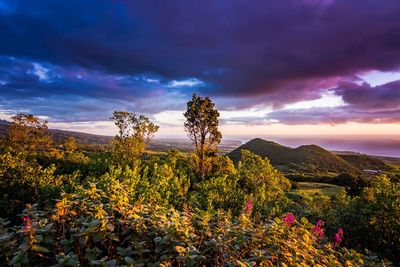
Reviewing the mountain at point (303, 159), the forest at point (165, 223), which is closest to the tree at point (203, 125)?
the forest at point (165, 223)

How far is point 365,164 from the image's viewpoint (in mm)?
162000

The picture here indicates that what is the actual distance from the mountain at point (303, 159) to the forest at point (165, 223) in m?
114

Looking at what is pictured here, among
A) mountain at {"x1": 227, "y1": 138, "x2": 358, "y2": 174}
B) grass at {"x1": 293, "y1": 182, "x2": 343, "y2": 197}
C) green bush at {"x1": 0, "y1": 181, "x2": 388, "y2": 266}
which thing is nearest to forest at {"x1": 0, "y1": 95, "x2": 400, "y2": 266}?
green bush at {"x1": 0, "y1": 181, "x2": 388, "y2": 266}

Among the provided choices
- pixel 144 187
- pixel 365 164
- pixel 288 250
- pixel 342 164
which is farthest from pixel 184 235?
pixel 365 164

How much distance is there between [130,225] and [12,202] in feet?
24.0

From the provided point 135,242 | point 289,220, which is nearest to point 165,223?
point 135,242

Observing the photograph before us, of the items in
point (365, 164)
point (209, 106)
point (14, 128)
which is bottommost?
point (365, 164)

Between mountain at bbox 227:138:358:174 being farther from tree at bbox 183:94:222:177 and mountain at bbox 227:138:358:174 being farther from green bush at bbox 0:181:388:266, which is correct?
green bush at bbox 0:181:388:266

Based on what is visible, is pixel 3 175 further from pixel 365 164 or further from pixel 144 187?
pixel 365 164

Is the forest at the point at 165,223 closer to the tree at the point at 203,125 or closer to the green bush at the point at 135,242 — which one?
the green bush at the point at 135,242

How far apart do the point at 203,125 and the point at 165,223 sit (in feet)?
113

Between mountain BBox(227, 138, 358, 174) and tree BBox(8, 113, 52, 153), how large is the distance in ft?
296

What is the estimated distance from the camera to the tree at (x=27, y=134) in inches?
1922

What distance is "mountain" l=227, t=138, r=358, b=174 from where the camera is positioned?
435 ft
